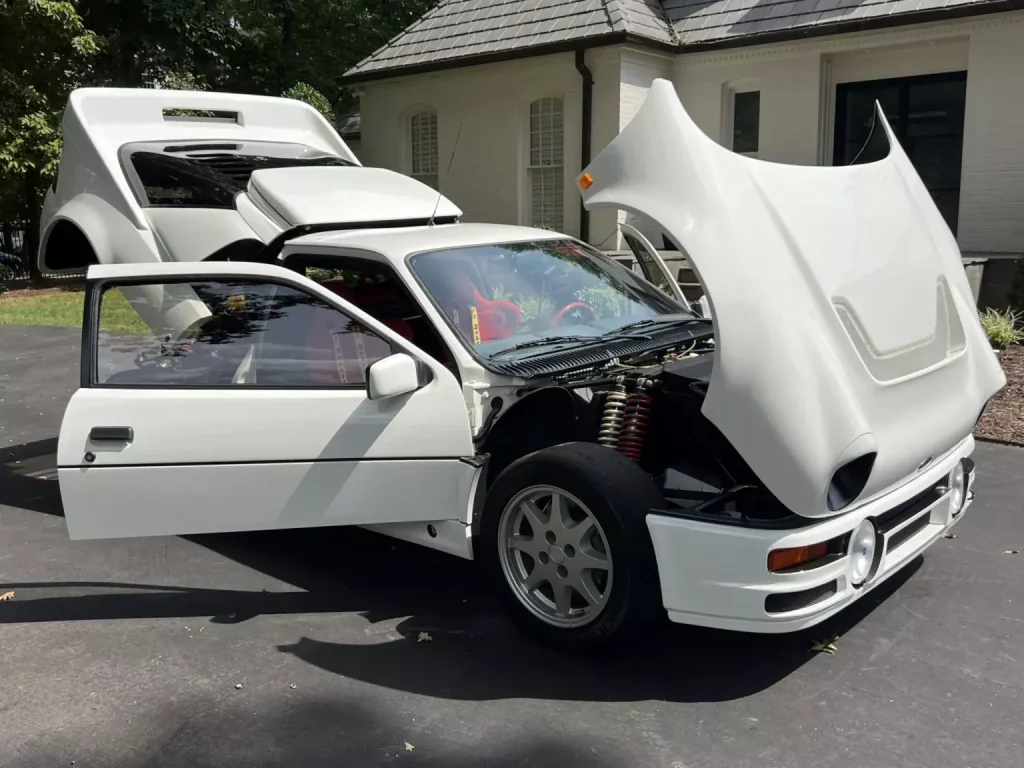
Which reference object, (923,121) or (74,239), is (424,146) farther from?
(74,239)

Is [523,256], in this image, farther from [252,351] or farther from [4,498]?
[4,498]

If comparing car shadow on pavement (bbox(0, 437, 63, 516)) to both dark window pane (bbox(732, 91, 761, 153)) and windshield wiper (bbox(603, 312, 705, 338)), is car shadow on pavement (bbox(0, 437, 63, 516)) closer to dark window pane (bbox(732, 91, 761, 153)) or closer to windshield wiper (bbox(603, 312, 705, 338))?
windshield wiper (bbox(603, 312, 705, 338))

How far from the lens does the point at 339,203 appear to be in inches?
206

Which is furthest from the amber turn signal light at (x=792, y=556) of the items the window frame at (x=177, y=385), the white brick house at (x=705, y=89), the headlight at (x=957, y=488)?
the white brick house at (x=705, y=89)

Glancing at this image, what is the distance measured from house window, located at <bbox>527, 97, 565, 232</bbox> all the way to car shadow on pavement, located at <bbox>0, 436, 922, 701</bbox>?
1134 centimetres

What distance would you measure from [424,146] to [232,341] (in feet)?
46.4

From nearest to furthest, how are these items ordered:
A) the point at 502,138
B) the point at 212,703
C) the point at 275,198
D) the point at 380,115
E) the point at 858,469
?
1. the point at 858,469
2. the point at 212,703
3. the point at 275,198
4. the point at 502,138
5. the point at 380,115

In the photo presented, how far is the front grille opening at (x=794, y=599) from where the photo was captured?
3240 millimetres

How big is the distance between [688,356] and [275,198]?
2.43 metres

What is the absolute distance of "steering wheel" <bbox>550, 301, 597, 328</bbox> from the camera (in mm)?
4606

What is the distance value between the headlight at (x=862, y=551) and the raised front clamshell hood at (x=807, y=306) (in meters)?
0.14

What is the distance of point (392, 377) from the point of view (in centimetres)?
370

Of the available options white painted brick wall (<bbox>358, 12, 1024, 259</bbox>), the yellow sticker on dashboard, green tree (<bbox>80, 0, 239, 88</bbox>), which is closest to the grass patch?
green tree (<bbox>80, 0, 239, 88</bbox>)

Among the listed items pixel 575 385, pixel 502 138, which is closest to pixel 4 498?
pixel 575 385
